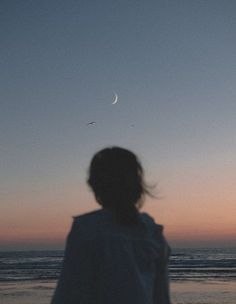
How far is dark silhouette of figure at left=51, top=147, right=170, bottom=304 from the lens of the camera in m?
1.86

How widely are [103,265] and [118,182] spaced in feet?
1.11

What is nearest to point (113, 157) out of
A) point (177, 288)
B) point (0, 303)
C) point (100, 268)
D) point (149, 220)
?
point (149, 220)

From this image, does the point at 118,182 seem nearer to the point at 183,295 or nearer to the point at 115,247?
the point at 115,247

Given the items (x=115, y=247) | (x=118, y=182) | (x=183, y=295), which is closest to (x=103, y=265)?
(x=115, y=247)

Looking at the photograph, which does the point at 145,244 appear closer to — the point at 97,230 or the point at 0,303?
the point at 97,230

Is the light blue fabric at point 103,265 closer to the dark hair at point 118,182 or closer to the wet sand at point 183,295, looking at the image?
the dark hair at point 118,182

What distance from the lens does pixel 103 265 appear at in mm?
1881

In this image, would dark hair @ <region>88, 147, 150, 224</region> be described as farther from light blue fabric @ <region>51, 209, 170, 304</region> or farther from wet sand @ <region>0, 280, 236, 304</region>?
wet sand @ <region>0, 280, 236, 304</region>

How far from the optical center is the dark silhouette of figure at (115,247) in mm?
1864

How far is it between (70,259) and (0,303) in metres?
12.7

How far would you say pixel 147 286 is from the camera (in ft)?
6.44

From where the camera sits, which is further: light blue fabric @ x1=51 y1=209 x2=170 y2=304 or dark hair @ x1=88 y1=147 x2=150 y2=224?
dark hair @ x1=88 y1=147 x2=150 y2=224

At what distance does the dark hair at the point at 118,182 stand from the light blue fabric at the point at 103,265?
52mm

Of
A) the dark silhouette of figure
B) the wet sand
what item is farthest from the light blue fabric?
the wet sand
